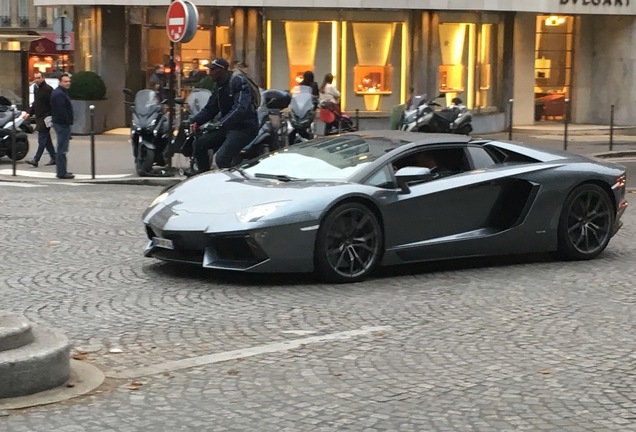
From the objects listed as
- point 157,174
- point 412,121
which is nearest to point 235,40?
point 412,121

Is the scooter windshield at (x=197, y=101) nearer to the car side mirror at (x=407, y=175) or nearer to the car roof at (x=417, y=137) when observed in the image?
the car roof at (x=417, y=137)

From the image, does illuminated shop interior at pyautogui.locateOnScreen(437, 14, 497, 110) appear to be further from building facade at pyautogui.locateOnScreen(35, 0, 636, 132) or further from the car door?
the car door

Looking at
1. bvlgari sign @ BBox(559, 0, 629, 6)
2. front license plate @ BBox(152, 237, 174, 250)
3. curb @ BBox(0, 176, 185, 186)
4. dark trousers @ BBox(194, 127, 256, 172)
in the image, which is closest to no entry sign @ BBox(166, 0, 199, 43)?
curb @ BBox(0, 176, 185, 186)

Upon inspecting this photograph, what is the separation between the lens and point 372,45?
28.1 metres

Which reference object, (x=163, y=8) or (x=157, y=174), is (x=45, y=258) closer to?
(x=157, y=174)

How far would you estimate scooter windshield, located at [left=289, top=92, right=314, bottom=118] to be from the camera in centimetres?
1908

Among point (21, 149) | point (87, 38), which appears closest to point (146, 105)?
point (21, 149)

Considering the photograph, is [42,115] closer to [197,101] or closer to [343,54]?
[197,101]

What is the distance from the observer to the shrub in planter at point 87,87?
27.4 meters

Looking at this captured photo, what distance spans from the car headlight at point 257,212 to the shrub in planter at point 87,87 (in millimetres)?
19851

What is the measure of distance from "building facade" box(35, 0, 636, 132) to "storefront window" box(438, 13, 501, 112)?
0.03m

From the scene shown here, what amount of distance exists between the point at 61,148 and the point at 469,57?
14434 millimetres

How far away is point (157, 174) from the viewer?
1802 centimetres

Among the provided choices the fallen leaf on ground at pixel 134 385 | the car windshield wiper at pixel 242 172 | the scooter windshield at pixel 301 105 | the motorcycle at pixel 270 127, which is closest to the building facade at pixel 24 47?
the scooter windshield at pixel 301 105
